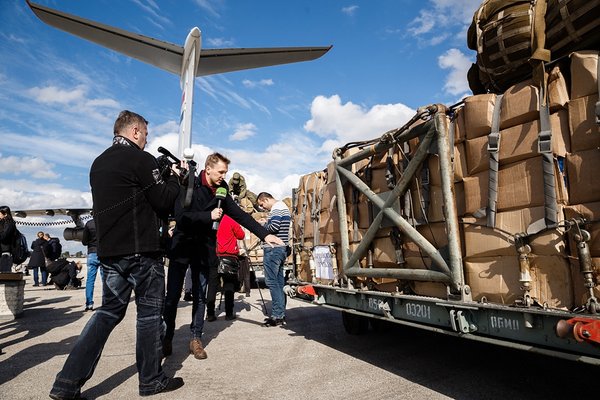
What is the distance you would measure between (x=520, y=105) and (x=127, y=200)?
3035 mm

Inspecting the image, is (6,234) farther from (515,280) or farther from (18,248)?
(515,280)

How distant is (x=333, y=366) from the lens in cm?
416

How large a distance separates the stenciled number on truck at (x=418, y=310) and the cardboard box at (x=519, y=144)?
45.9 inches

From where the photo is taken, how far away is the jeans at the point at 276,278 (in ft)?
20.8

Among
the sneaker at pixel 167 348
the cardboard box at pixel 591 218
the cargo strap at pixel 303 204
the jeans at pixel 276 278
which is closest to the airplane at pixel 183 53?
the jeans at pixel 276 278

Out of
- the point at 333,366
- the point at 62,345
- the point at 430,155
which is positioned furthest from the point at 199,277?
the point at 430,155

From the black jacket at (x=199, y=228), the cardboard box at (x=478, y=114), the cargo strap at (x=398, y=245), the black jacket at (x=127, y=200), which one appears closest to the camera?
the cardboard box at (x=478, y=114)

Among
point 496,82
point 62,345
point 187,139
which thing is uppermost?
point 187,139

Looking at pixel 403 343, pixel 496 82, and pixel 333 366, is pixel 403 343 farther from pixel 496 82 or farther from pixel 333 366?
pixel 496 82

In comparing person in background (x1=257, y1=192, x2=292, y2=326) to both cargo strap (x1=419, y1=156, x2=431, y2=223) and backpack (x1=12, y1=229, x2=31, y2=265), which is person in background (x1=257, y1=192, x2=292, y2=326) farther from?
backpack (x1=12, y1=229, x2=31, y2=265)

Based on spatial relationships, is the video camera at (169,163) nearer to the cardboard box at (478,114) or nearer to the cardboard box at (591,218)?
the cardboard box at (478,114)

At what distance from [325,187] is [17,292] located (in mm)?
6504

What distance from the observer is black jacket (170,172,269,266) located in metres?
4.53

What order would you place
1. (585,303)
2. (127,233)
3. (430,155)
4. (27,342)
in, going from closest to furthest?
(585,303) → (127,233) → (430,155) → (27,342)
